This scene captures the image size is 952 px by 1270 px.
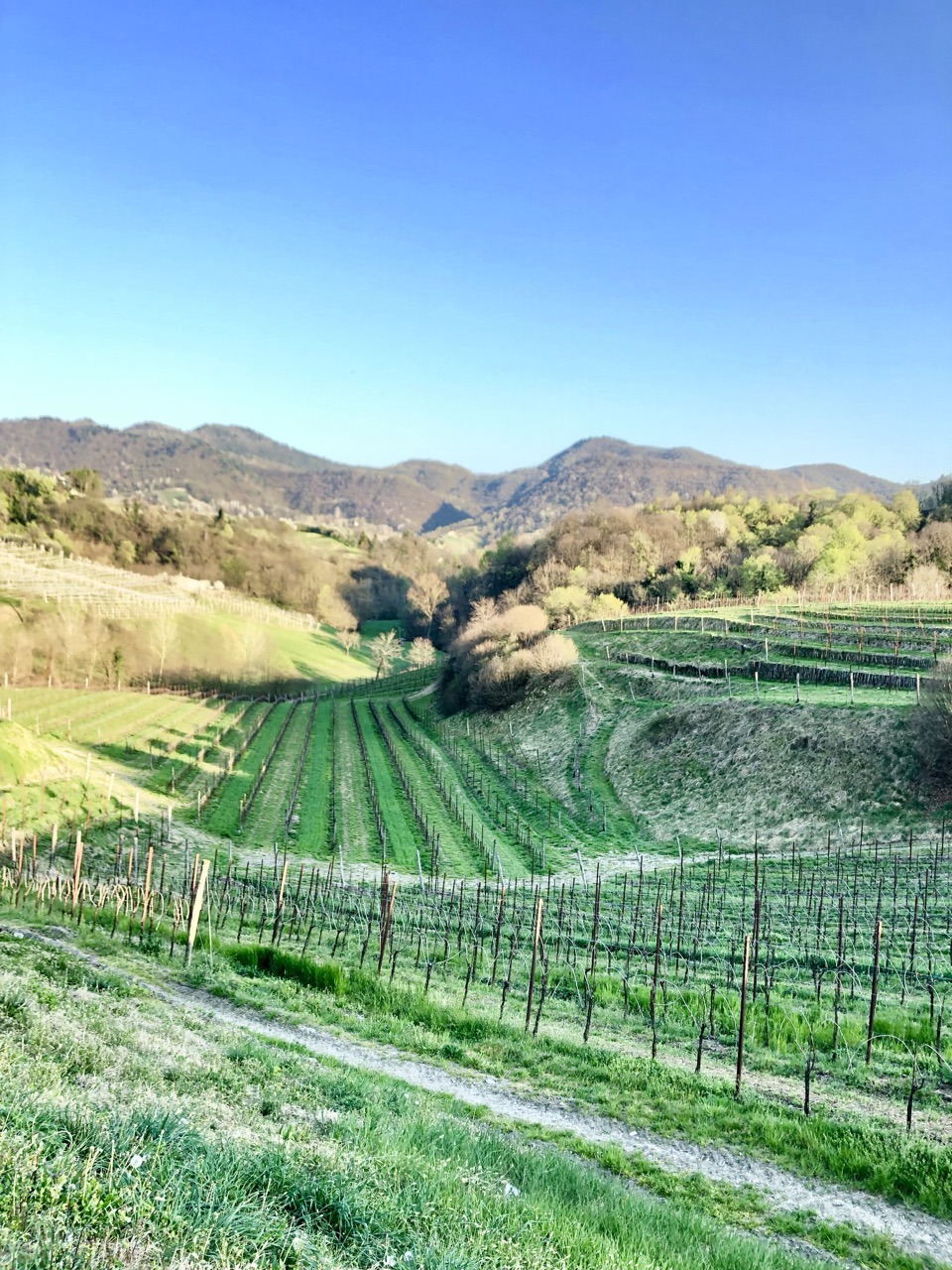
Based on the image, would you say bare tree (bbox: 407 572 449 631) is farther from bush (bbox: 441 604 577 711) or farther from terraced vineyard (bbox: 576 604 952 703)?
terraced vineyard (bbox: 576 604 952 703)

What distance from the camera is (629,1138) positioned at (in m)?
9.62

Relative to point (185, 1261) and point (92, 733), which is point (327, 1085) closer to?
point (185, 1261)

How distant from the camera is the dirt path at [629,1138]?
25.8 ft

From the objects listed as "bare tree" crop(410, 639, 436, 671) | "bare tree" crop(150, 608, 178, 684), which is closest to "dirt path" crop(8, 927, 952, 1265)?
"bare tree" crop(150, 608, 178, 684)

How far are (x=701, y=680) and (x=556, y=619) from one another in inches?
1261

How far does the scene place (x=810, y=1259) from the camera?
701cm

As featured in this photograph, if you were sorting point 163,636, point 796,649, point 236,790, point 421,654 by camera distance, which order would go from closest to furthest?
point 236,790 → point 796,649 → point 163,636 → point 421,654

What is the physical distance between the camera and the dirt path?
788 centimetres

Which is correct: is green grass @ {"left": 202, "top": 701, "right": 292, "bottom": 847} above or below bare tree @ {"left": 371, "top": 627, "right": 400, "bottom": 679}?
below

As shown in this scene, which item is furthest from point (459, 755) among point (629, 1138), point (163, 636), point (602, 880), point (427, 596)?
point (427, 596)

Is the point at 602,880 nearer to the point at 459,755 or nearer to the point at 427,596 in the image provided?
the point at 459,755

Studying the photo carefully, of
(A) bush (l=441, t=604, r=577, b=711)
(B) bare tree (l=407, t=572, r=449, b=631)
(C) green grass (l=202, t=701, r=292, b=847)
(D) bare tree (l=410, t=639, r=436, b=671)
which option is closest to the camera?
(C) green grass (l=202, t=701, r=292, b=847)

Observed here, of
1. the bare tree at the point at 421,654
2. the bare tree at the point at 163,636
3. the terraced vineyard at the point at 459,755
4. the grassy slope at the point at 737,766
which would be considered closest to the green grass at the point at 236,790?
the terraced vineyard at the point at 459,755

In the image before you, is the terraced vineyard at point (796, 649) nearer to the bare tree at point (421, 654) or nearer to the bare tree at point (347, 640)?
the bare tree at point (421, 654)
